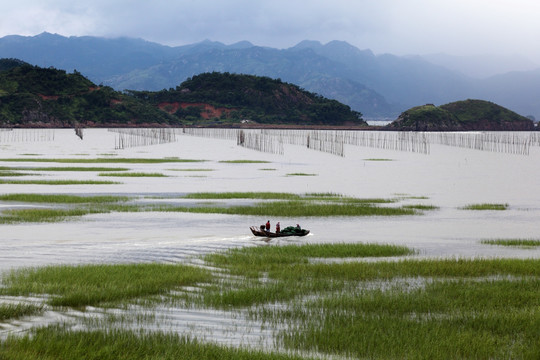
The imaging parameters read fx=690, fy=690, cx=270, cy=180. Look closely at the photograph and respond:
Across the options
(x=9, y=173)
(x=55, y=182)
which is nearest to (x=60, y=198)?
(x=55, y=182)

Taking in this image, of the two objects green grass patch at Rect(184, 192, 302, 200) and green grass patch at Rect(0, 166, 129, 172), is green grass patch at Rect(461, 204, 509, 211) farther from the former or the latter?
green grass patch at Rect(0, 166, 129, 172)

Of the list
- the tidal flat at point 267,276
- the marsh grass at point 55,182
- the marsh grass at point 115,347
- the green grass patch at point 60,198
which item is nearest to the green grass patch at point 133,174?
the marsh grass at point 55,182

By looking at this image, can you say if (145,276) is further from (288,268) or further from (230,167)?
(230,167)

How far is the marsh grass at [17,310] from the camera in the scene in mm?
12961

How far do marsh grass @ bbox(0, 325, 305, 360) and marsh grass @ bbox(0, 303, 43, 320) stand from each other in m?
1.37

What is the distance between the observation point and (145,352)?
1088 cm

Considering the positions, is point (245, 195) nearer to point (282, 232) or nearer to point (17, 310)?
point (282, 232)

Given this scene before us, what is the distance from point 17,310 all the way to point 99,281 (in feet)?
9.24

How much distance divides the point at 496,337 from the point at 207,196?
26347 mm

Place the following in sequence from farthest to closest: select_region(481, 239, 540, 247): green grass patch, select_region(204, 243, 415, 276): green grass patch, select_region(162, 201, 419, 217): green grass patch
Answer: select_region(162, 201, 419, 217): green grass patch, select_region(481, 239, 540, 247): green grass patch, select_region(204, 243, 415, 276): green grass patch

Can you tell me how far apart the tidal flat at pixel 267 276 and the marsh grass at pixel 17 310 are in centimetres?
4

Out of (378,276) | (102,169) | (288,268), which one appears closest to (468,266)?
(378,276)

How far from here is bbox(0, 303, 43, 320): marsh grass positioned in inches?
510

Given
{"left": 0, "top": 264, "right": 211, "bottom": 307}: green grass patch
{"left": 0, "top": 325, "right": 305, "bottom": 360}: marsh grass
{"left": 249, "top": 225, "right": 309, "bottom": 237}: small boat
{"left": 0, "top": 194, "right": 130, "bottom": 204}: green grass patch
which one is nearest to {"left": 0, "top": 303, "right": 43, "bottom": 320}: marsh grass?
{"left": 0, "top": 264, "right": 211, "bottom": 307}: green grass patch
